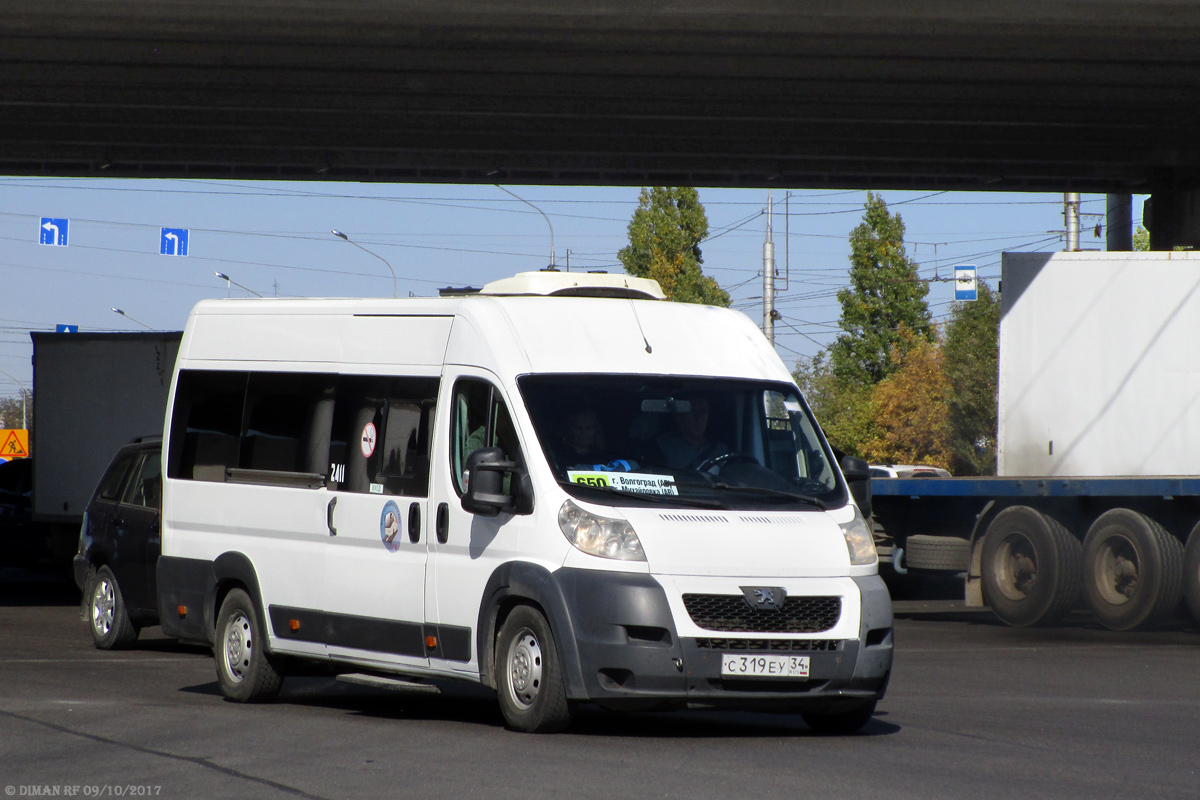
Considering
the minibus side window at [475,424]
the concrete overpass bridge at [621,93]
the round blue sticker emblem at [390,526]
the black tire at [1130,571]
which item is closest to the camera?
the minibus side window at [475,424]

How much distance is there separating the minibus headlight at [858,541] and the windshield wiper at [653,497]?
0.67 metres

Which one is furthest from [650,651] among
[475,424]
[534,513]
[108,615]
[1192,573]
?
[1192,573]

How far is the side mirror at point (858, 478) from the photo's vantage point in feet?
31.4

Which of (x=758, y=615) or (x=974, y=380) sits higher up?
(x=974, y=380)

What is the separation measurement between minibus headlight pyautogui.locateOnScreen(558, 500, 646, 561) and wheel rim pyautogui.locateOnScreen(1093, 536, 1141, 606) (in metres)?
9.11

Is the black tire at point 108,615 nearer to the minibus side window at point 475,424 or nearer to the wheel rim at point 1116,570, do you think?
the minibus side window at point 475,424

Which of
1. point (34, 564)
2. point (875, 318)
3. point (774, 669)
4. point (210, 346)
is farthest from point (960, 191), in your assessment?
point (875, 318)

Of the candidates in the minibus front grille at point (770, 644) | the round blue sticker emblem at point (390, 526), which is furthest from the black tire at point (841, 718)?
the round blue sticker emblem at point (390, 526)

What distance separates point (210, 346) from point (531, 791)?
17.1ft

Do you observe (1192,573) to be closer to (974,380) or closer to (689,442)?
(689,442)

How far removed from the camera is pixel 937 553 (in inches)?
727

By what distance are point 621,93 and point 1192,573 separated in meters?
9.08

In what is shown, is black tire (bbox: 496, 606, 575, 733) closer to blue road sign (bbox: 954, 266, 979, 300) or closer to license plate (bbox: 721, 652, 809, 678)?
license plate (bbox: 721, 652, 809, 678)

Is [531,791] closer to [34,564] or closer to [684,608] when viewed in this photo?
[684,608]
